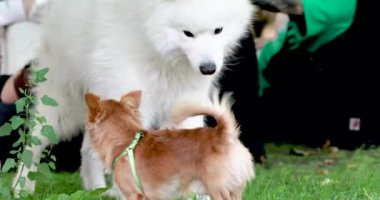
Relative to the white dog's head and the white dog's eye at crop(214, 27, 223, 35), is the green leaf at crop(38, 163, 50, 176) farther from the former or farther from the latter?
the white dog's eye at crop(214, 27, 223, 35)

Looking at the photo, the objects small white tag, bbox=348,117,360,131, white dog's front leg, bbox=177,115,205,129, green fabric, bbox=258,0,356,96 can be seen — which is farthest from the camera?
small white tag, bbox=348,117,360,131

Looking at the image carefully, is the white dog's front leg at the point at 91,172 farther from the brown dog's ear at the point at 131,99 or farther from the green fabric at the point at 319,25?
the green fabric at the point at 319,25

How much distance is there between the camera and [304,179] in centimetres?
490

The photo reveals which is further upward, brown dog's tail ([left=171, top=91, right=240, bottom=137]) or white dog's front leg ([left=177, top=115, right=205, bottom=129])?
brown dog's tail ([left=171, top=91, right=240, bottom=137])

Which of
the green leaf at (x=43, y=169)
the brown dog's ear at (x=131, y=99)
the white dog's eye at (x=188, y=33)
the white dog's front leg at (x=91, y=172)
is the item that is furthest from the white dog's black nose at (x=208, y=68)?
the white dog's front leg at (x=91, y=172)

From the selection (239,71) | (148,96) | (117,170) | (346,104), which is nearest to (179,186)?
(117,170)

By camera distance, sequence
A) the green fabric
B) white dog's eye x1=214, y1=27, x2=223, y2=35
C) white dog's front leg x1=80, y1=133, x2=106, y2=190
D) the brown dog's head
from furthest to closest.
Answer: the green fabric → white dog's front leg x1=80, y1=133, x2=106, y2=190 → white dog's eye x1=214, y1=27, x2=223, y2=35 → the brown dog's head

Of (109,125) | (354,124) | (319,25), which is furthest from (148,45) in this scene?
(354,124)

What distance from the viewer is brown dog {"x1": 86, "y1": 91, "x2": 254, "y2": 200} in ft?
10.8

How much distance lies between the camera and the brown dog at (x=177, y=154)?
10.8 ft

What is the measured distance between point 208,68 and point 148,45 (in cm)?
37

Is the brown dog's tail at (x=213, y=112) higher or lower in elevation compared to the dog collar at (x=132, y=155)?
higher

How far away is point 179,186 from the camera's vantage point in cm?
337

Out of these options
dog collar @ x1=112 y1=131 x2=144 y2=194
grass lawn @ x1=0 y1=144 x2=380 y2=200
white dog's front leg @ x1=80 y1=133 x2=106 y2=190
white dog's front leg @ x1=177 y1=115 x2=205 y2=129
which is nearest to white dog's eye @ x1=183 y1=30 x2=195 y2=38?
white dog's front leg @ x1=177 y1=115 x2=205 y2=129
